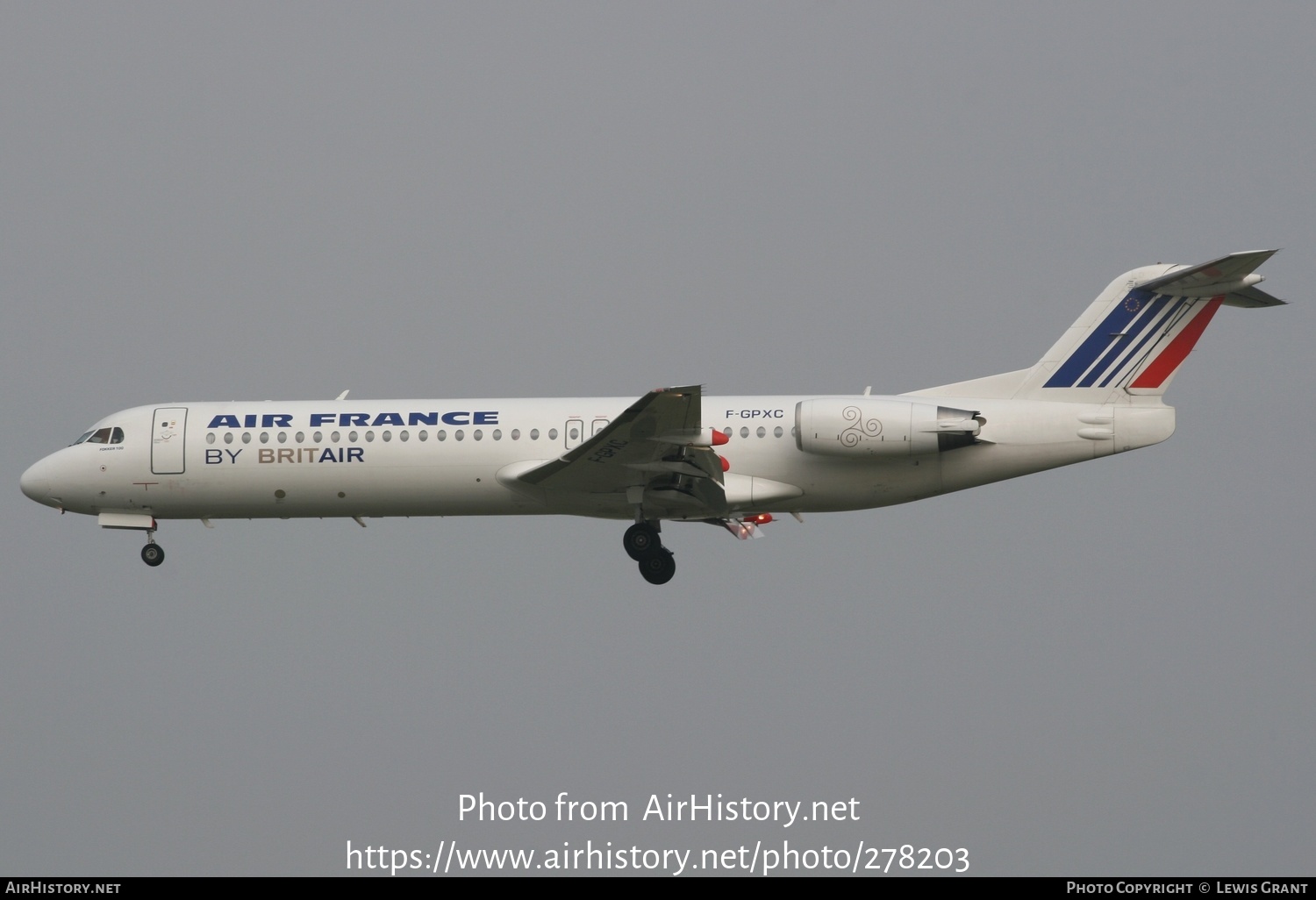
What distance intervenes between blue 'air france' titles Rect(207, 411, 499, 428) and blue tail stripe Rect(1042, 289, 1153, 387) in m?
9.38

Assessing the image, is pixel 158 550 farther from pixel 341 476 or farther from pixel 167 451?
pixel 341 476

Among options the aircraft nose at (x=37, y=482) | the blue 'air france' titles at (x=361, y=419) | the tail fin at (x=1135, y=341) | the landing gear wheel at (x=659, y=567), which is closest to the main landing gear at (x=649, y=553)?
the landing gear wheel at (x=659, y=567)

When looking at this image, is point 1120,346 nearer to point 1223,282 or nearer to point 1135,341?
point 1135,341

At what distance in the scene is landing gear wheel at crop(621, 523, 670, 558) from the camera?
2428cm

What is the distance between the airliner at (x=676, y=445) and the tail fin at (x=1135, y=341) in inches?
1.1

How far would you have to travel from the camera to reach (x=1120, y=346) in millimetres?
23906

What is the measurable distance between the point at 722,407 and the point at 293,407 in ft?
24.4

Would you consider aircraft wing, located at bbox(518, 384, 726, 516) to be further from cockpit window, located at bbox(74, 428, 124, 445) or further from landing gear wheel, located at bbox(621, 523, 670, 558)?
cockpit window, located at bbox(74, 428, 124, 445)

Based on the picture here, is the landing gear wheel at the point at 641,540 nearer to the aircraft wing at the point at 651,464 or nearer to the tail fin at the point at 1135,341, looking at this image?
the aircraft wing at the point at 651,464

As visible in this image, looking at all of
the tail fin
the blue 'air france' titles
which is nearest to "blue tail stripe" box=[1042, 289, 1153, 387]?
the tail fin

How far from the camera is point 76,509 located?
26.0 meters

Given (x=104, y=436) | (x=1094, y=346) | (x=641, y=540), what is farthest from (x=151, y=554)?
(x=1094, y=346)

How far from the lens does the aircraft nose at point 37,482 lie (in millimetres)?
25906

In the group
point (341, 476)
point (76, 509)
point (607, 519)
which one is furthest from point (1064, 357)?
point (76, 509)
